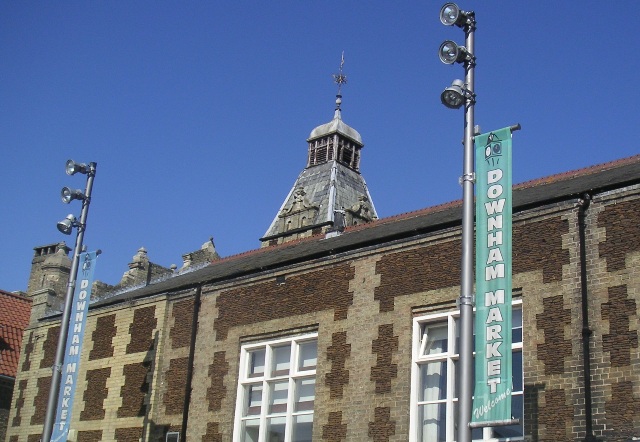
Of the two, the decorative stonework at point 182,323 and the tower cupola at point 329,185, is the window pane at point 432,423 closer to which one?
the decorative stonework at point 182,323

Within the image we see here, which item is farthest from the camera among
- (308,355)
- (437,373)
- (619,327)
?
(308,355)

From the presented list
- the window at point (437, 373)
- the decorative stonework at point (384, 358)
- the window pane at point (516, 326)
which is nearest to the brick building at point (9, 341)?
the decorative stonework at point (384, 358)

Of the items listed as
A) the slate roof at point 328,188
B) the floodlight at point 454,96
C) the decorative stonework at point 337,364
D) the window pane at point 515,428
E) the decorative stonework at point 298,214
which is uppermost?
the slate roof at point 328,188

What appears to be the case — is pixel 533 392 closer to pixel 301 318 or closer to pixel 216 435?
pixel 301 318

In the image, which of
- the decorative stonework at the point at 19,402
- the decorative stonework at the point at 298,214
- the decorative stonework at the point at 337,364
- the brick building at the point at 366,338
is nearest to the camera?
the brick building at the point at 366,338

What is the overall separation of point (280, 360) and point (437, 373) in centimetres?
461

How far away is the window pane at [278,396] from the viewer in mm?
22219

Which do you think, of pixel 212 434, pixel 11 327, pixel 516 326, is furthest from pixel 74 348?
pixel 11 327

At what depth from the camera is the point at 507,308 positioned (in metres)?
14.0

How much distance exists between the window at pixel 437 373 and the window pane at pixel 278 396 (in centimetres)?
376

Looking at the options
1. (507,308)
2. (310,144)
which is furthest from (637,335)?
(310,144)

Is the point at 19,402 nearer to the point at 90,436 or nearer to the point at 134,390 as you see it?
the point at 90,436

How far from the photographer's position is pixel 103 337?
27344mm

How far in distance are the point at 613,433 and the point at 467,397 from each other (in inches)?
210
